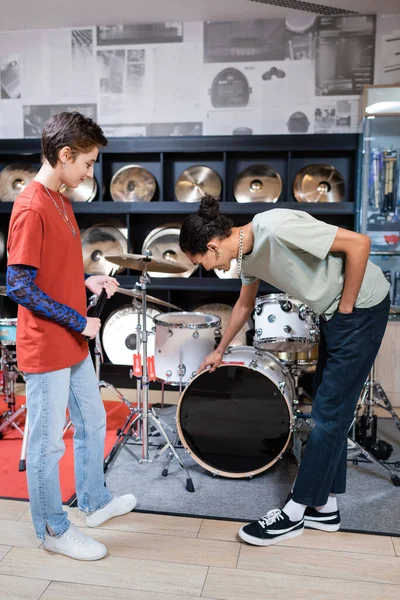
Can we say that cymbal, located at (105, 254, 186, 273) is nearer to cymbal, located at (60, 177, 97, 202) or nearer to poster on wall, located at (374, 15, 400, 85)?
cymbal, located at (60, 177, 97, 202)

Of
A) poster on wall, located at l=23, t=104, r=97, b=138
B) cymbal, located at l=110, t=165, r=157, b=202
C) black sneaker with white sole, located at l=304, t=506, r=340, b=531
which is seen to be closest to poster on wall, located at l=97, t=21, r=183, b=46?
poster on wall, located at l=23, t=104, r=97, b=138

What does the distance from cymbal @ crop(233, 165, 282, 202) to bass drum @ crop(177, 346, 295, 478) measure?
6.14 ft

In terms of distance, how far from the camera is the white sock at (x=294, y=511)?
2.02 m

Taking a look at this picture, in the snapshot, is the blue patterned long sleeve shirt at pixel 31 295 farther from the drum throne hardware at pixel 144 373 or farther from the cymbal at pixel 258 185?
the cymbal at pixel 258 185

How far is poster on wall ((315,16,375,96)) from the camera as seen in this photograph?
12.6 ft

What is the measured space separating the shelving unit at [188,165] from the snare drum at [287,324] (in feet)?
3.89

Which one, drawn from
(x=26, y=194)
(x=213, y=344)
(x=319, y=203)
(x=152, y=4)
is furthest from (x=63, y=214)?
(x=152, y=4)

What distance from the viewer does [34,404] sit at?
1.73m

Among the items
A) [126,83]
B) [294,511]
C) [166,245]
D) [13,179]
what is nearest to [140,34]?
[126,83]

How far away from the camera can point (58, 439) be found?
70.3 inches

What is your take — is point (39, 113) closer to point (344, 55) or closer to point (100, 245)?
point (100, 245)

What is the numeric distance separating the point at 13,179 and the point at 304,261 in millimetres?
3295

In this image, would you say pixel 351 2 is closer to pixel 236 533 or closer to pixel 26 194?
pixel 26 194

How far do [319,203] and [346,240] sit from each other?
2.16m
